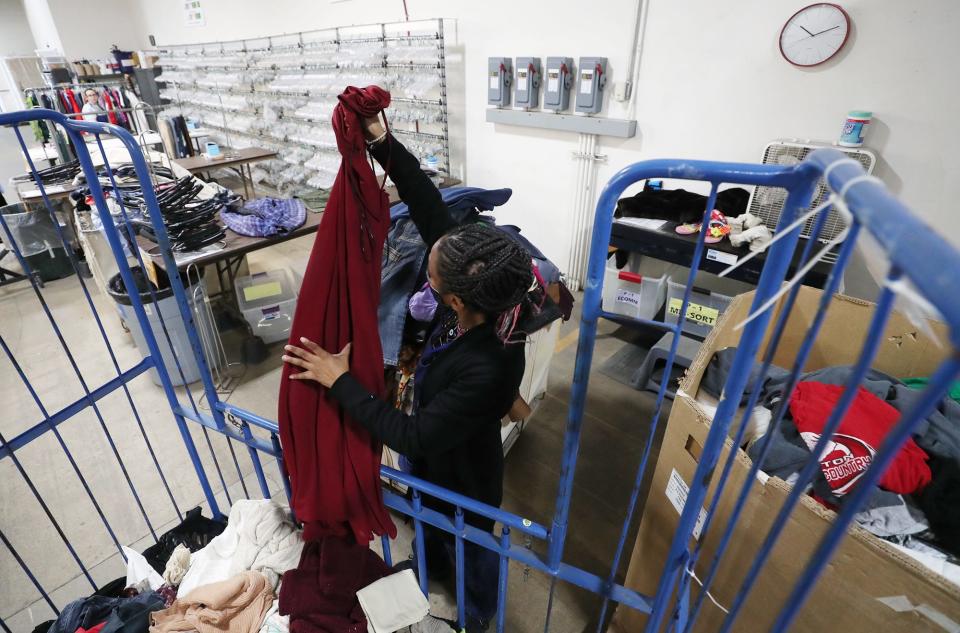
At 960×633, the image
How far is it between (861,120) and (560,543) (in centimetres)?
242

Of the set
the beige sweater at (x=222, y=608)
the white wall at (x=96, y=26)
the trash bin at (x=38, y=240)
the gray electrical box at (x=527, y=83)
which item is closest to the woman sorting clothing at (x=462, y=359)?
A: the beige sweater at (x=222, y=608)

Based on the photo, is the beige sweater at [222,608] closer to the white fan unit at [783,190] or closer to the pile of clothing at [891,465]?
the pile of clothing at [891,465]

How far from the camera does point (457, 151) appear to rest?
13.5 ft

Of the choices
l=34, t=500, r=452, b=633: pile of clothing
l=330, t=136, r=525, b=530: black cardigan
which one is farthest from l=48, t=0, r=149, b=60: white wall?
l=34, t=500, r=452, b=633: pile of clothing

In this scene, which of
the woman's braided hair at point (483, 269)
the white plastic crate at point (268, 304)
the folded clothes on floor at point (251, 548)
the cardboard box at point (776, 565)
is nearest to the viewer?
the cardboard box at point (776, 565)

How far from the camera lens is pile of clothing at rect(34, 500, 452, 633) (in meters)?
1.10

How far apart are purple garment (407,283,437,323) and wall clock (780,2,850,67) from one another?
2276 mm

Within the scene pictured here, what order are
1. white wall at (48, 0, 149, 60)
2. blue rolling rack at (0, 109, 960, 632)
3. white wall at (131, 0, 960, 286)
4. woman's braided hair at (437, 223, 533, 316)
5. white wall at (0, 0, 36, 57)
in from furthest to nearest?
white wall at (0, 0, 36, 57), white wall at (48, 0, 149, 60), white wall at (131, 0, 960, 286), woman's braided hair at (437, 223, 533, 316), blue rolling rack at (0, 109, 960, 632)

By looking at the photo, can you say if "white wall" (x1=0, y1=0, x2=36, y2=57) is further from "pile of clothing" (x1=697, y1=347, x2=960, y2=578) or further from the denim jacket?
"pile of clothing" (x1=697, y1=347, x2=960, y2=578)

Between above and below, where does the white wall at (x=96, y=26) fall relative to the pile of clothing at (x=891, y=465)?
above

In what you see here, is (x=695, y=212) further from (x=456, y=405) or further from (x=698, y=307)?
(x=456, y=405)

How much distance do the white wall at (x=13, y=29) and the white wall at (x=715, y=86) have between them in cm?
1114

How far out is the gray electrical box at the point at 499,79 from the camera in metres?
3.33

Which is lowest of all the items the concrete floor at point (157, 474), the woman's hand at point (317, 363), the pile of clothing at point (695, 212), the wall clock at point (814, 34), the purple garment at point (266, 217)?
the concrete floor at point (157, 474)
